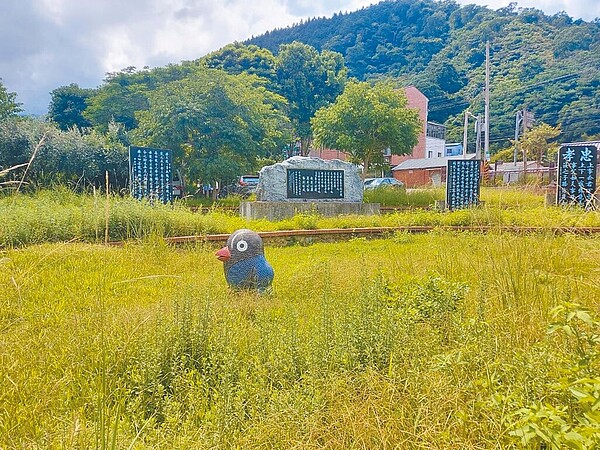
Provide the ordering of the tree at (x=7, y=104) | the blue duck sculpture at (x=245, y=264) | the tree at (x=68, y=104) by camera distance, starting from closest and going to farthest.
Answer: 1. the blue duck sculpture at (x=245, y=264)
2. the tree at (x=7, y=104)
3. the tree at (x=68, y=104)

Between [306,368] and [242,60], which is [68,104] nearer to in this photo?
[242,60]

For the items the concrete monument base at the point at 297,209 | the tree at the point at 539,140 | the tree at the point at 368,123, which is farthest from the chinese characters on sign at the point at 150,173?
the tree at the point at 539,140

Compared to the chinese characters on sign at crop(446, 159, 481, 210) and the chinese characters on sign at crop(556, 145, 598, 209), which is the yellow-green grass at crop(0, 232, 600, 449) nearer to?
the chinese characters on sign at crop(556, 145, 598, 209)

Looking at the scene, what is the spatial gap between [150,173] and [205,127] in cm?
431

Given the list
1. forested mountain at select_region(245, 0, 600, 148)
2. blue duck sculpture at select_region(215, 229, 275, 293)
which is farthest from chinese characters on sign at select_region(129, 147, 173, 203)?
forested mountain at select_region(245, 0, 600, 148)

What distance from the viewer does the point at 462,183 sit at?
1060 cm

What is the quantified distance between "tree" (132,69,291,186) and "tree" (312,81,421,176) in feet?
8.35

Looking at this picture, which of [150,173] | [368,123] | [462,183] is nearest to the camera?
[150,173]

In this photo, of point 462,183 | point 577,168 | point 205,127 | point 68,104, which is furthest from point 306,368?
point 68,104

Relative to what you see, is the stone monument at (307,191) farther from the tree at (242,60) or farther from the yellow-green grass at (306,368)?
the tree at (242,60)

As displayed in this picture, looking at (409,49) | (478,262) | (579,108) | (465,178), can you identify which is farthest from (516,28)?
(478,262)

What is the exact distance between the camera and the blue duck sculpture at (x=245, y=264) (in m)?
3.83

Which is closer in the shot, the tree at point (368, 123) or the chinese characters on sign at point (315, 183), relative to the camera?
the chinese characters on sign at point (315, 183)

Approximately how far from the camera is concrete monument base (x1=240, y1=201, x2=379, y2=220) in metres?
9.62
